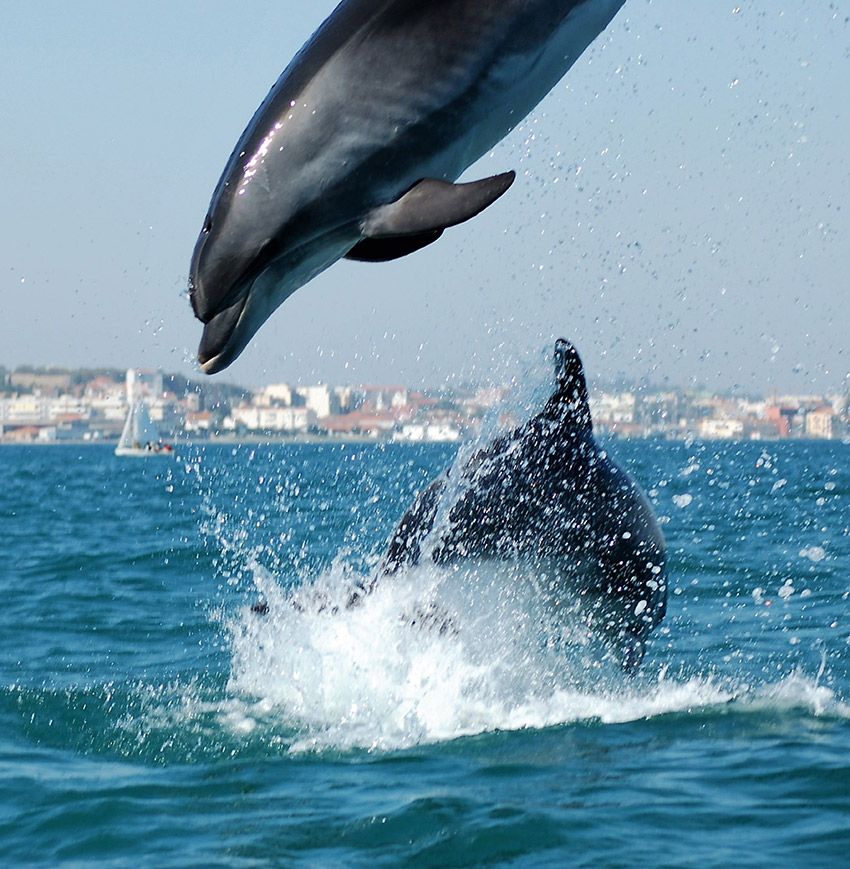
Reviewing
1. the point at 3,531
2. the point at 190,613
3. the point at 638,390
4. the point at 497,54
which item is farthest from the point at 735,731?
the point at 3,531

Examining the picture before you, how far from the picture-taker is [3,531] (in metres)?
31.8

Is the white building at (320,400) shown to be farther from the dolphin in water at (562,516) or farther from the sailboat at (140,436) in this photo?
the dolphin in water at (562,516)

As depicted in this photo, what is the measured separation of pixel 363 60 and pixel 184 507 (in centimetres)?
3738

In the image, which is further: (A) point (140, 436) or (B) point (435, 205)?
(A) point (140, 436)

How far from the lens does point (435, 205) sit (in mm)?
4738

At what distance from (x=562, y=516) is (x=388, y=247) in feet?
17.8

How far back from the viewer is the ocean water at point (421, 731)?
25.2ft

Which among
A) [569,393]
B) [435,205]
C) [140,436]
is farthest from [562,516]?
[140,436]

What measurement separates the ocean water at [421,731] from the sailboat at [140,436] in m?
100

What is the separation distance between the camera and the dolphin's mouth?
4.73 metres

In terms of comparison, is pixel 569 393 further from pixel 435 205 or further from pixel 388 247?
pixel 435 205

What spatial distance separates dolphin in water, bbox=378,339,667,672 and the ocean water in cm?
33

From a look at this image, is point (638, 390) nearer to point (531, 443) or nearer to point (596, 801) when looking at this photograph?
point (531, 443)

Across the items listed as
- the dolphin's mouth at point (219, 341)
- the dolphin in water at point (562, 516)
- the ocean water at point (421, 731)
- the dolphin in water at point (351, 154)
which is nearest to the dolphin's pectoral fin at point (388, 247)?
the dolphin in water at point (351, 154)
